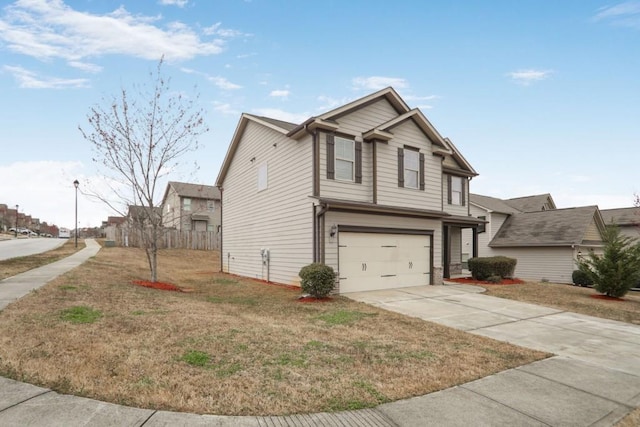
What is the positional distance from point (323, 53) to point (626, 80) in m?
13.6

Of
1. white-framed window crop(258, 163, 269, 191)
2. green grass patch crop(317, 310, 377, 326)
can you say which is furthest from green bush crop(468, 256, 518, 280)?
white-framed window crop(258, 163, 269, 191)

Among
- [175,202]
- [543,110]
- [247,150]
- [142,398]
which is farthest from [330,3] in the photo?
[175,202]

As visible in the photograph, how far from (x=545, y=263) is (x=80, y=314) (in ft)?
87.6

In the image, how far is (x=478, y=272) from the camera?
667 inches

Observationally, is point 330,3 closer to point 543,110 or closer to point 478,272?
point 543,110

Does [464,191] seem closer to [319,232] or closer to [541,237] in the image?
[541,237]

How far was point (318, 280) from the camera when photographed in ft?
34.5

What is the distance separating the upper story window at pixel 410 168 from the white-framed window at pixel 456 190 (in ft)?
15.6

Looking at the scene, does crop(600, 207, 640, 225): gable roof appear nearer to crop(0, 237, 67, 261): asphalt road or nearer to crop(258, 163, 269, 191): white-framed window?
crop(258, 163, 269, 191): white-framed window

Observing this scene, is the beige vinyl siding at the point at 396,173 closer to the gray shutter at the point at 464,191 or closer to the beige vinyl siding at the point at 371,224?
the beige vinyl siding at the point at 371,224

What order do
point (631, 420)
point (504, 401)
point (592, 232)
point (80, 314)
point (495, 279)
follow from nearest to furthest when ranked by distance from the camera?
point (631, 420), point (504, 401), point (80, 314), point (495, 279), point (592, 232)

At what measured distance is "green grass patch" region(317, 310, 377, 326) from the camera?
7.74 m

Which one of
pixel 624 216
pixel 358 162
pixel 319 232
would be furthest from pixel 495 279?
pixel 624 216

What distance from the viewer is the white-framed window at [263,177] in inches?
616
